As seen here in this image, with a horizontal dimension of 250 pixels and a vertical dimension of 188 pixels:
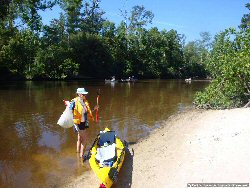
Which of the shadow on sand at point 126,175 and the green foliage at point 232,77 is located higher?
the green foliage at point 232,77

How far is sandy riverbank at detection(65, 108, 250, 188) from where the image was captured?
6.66 metres

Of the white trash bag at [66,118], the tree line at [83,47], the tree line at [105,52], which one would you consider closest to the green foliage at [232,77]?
the tree line at [105,52]

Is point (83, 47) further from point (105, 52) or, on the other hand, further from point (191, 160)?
point (191, 160)

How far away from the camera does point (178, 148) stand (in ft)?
30.2

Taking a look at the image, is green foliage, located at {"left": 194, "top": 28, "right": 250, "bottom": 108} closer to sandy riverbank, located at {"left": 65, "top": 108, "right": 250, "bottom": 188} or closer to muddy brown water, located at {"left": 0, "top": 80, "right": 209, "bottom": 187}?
muddy brown water, located at {"left": 0, "top": 80, "right": 209, "bottom": 187}

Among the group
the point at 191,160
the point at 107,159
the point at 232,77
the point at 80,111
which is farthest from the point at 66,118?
the point at 232,77

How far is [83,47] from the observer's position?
5728 cm

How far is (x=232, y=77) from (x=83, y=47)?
43.3 meters

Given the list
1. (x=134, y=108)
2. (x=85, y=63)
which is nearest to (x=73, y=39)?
(x=85, y=63)

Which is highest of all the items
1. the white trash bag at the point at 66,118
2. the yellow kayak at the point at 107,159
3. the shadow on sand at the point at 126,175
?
the white trash bag at the point at 66,118

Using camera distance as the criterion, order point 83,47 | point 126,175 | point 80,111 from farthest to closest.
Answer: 1. point 83,47
2. point 80,111
3. point 126,175

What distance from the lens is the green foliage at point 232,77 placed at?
1639cm

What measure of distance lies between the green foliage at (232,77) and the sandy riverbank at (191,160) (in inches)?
238

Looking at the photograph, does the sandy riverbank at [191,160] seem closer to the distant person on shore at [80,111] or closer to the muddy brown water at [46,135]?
the muddy brown water at [46,135]
